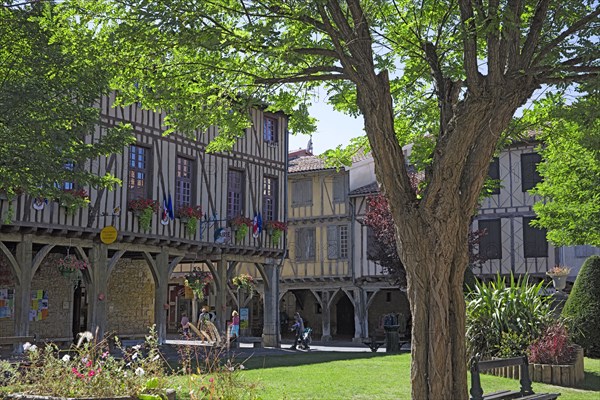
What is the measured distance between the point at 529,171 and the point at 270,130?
9.45m

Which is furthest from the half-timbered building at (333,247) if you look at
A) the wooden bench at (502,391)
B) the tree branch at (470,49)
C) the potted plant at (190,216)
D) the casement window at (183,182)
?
the tree branch at (470,49)

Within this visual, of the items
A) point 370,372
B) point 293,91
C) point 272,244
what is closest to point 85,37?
point 293,91

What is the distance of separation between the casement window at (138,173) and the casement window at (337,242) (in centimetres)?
1314

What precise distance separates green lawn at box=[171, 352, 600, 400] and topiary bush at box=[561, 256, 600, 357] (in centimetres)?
72

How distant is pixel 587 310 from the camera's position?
50.7ft

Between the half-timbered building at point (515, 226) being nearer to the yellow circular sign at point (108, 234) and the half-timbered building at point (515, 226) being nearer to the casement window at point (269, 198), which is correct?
the casement window at point (269, 198)

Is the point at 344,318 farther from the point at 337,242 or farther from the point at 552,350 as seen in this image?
the point at 552,350

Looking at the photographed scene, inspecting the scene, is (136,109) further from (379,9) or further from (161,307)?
(379,9)

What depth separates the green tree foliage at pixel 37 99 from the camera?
8.82 meters

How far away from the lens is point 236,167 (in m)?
22.1

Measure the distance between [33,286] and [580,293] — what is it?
1320 centimetres

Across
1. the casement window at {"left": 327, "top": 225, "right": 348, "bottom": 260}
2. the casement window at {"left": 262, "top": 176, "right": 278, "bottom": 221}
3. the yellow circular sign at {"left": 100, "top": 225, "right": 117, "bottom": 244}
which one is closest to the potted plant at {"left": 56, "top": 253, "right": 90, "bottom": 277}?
the yellow circular sign at {"left": 100, "top": 225, "right": 117, "bottom": 244}

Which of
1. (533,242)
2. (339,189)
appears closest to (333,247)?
(339,189)

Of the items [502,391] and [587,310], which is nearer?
[502,391]
